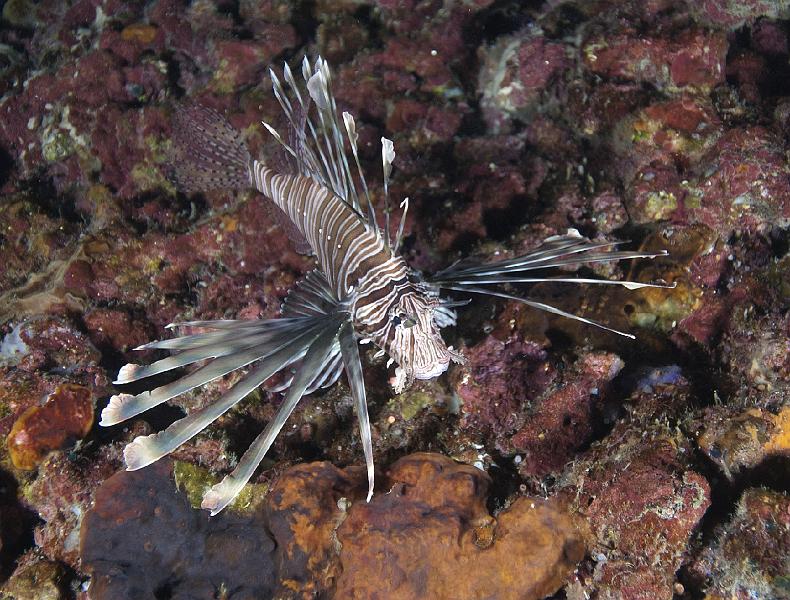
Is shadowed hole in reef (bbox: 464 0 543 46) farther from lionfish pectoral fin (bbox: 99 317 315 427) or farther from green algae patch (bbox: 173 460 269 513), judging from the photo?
green algae patch (bbox: 173 460 269 513)

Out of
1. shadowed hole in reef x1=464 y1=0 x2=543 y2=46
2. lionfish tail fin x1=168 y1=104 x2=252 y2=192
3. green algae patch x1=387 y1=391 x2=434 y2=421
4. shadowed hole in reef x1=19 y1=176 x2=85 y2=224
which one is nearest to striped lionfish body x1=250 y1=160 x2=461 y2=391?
green algae patch x1=387 y1=391 x2=434 y2=421

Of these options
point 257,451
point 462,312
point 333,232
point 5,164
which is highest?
point 5,164

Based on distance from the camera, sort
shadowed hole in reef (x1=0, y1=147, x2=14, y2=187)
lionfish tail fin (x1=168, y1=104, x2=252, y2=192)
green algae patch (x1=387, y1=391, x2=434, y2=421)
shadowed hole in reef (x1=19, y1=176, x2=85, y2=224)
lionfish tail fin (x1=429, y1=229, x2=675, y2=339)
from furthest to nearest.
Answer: shadowed hole in reef (x1=0, y1=147, x2=14, y2=187) < shadowed hole in reef (x1=19, y1=176, x2=85, y2=224) < lionfish tail fin (x1=168, y1=104, x2=252, y2=192) < green algae patch (x1=387, y1=391, x2=434, y2=421) < lionfish tail fin (x1=429, y1=229, x2=675, y2=339)

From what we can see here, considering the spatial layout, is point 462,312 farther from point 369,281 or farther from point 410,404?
point 369,281

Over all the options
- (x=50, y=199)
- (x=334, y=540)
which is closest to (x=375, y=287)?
(x=334, y=540)

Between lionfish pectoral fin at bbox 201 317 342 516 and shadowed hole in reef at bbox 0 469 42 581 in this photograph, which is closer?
lionfish pectoral fin at bbox 201 317 342 516

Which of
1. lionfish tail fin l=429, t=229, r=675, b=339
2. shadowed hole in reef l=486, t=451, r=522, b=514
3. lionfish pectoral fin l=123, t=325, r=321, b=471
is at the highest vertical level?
lionfish pectoral fin l=123, t=325, r=321, b=471

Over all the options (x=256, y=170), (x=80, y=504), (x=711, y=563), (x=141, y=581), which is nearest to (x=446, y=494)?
(x=711, y=563)
